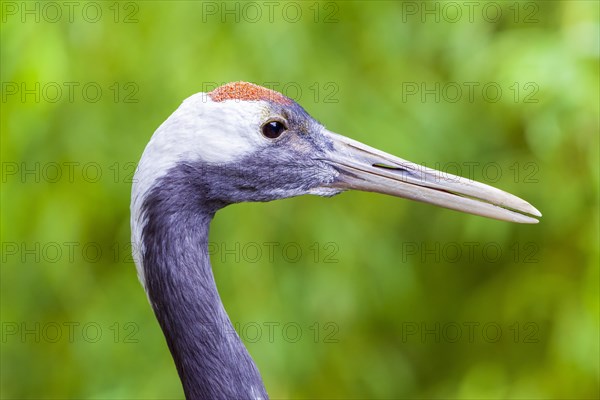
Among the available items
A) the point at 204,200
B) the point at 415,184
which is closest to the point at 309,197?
the point at 415,184

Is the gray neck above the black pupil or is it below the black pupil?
below

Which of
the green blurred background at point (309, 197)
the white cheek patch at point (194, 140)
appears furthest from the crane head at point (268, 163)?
the green blurred background at point (309, 197)

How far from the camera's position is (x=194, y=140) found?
2285 mm

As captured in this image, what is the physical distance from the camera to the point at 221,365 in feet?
7.46

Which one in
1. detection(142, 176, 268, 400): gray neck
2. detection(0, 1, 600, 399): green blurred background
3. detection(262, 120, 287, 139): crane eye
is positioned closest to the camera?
detection(142, 176, 268, 400): gray neck

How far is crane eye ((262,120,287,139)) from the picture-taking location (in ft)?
7.84

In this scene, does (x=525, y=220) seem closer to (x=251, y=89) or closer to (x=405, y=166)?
(x=405, y=166)

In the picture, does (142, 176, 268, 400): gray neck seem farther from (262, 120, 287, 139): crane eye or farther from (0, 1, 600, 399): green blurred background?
(0, 1, 600, 399): green blurred background

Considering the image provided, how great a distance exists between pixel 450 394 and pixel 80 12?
2.71 m

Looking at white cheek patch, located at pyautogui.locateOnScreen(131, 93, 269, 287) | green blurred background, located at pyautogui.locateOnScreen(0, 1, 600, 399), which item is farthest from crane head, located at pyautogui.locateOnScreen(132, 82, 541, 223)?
green blurred background, located at pyautogui.locateOnScreen(0, 1, 600, 399)

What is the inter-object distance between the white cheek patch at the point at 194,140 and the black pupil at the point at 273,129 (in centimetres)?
5

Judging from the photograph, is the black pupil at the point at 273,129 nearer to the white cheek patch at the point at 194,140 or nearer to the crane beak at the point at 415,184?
the white cheek patch at the point at 194,140

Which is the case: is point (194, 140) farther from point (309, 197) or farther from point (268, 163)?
point (309, 197)

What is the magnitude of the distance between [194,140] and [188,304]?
0.43 m
